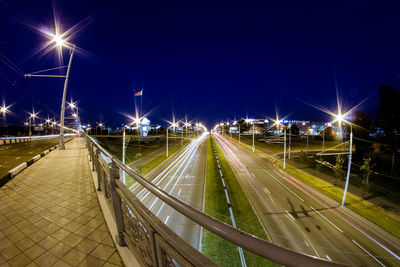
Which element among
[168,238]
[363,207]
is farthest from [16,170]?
[363,207]

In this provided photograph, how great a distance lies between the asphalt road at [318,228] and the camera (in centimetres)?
1409

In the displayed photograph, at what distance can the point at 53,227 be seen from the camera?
11.7 ft

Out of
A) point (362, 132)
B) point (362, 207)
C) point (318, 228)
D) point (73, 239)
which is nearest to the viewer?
point (73, 239)

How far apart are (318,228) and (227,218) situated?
29.9 ft

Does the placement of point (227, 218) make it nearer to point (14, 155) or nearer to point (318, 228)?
point (318, 228)

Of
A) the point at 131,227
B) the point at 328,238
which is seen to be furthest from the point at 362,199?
the point at 131,227

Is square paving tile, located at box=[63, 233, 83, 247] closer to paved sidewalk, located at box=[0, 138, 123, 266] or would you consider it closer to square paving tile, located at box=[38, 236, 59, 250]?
paved sidewalk, located at box=[0, 138, 123, 266]

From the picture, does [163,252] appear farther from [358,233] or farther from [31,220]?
[358,233]

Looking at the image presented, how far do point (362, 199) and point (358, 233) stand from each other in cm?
842

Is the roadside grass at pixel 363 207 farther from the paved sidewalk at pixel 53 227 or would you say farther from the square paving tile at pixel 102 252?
the paved sidewalk at pixel 53 227

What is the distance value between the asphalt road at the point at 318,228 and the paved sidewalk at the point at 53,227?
16.6 meters

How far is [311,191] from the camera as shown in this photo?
24234 millimetres

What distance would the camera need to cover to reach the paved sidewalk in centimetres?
282

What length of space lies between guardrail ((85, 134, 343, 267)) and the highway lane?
15.4 metres
